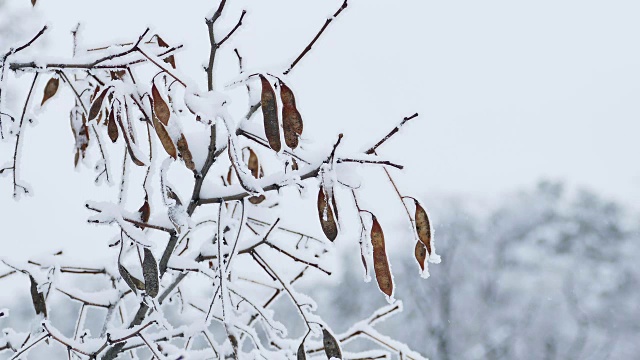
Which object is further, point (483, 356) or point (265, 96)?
point (483, 356)

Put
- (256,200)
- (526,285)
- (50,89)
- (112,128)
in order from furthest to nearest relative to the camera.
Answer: (526,285) < (256,200) < (50,89) < (112,128)

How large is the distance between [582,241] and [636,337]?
7.62 ft

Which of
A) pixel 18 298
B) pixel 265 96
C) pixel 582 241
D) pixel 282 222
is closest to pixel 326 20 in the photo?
pixel 265 96

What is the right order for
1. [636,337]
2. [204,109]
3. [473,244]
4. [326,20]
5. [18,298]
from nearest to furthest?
[204,109] < [326,20] < [636,337] < [473,244] < [18,298]

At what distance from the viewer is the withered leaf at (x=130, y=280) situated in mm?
921

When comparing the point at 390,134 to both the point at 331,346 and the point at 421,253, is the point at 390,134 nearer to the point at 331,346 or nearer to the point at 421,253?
the point at 421,253

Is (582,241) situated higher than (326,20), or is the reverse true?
(582,241)

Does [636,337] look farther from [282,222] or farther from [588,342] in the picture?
[282,222]

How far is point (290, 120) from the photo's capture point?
76 cm

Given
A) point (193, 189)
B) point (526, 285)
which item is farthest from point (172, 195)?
point (526, 285)

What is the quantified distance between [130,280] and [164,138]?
0.83 ft

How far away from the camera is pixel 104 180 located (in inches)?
47.0

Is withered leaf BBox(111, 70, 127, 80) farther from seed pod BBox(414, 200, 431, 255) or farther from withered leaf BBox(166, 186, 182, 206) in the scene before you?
seed pod BBox(414, 200, 431, 255)

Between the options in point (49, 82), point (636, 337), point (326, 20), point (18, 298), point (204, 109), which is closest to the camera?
point (204, 109)
